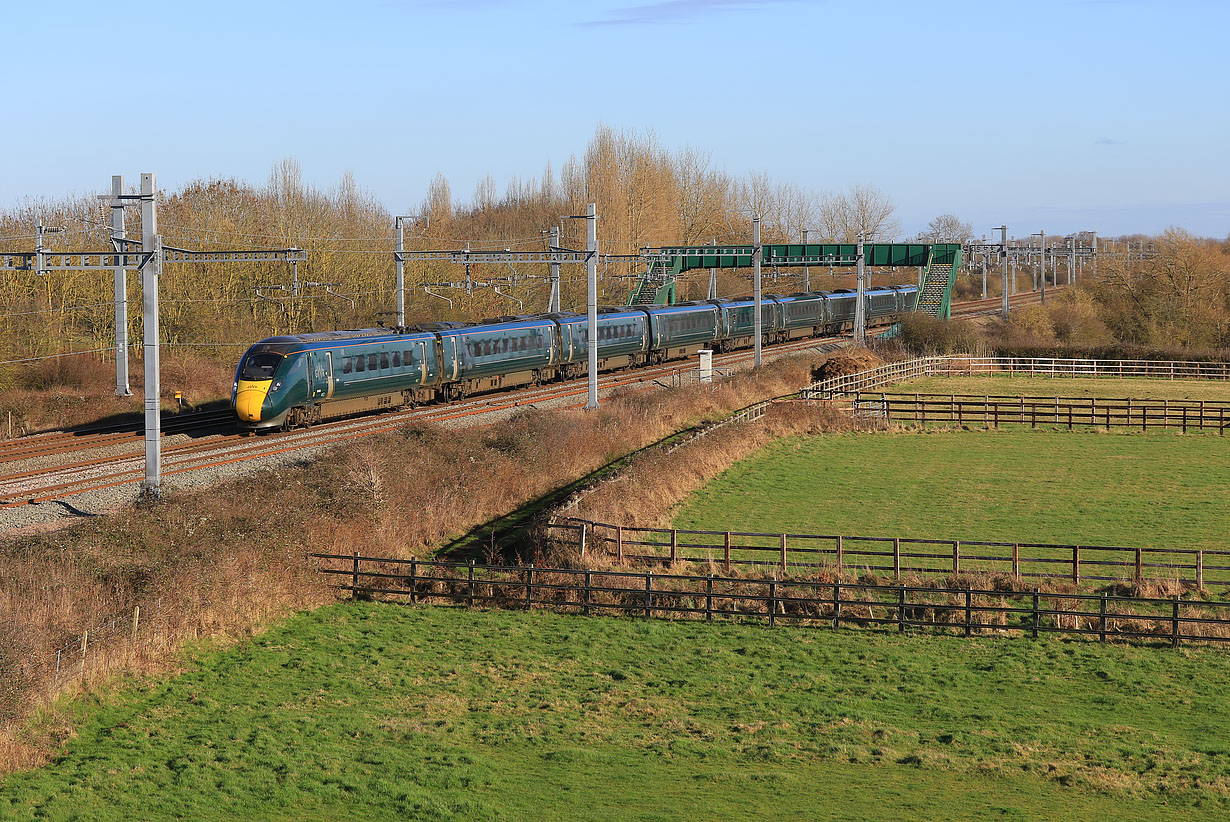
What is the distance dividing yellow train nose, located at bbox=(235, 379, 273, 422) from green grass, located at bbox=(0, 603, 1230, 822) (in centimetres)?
1592

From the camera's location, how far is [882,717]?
1811 cm

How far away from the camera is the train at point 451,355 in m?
38.3

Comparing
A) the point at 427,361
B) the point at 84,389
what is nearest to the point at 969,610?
the point at 427,361

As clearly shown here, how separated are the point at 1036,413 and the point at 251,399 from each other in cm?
2969

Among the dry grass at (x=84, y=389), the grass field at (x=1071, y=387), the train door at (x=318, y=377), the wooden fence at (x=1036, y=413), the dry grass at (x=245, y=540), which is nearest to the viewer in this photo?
the dry grass at (x=245, y=540)

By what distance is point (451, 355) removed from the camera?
47406 mm

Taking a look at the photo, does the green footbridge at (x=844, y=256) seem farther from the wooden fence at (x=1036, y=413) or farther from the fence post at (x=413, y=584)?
the fence post at (x=413, y=584)

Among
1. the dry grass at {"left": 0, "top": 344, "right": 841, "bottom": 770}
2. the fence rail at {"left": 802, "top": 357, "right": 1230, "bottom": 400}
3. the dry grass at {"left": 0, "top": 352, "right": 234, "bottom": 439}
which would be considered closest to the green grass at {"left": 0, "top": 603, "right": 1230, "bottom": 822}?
the dry grass at {"left": 0, "top": 344, "right": 841, "bottom": 770}

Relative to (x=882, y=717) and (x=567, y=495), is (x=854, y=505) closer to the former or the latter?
(x=567, y=495)

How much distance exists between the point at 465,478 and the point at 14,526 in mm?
10833

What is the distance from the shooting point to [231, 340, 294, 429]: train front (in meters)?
37.8

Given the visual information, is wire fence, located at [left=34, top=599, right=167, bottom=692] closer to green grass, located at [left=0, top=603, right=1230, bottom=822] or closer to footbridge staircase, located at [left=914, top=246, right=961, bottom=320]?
green grass, located at [left=0, top=603, right=1230, bottom=822]

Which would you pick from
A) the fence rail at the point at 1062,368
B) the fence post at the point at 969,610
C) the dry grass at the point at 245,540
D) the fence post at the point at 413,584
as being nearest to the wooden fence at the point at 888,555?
the fence post at the point at 969,610

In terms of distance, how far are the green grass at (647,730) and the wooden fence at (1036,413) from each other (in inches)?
1101
